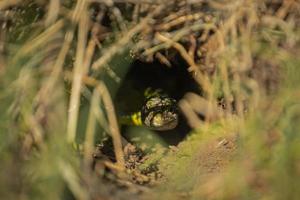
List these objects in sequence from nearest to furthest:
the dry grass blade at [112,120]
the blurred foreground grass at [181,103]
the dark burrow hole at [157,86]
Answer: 1. the blurred foreground grass at [181,103]
2. the dry grass blade at [112,120]
3. the dark burrow hole at [157,86]

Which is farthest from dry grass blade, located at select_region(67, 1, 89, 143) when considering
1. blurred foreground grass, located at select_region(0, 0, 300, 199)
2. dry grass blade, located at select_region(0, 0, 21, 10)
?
dry grass blade, located at select_region(0, 0, 21, 10)

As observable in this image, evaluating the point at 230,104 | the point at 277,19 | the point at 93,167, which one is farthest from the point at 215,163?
the point at 277,19

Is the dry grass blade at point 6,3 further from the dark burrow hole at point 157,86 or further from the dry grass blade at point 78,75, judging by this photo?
the dark burrow hole at point 157,86

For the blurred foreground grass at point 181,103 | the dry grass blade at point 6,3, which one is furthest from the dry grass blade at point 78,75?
the dry grass blade at point 6,3

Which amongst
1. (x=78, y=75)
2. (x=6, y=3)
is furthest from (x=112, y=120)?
(x=6, y=3)

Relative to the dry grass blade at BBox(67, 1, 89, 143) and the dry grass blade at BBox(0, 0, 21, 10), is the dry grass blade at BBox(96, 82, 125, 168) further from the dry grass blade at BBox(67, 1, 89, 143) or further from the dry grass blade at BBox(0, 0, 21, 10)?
the dry grass blade at BBox(0, 0, 21, 10)

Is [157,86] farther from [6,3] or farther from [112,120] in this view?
[6,3]

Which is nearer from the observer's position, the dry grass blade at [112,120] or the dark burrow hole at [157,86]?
the dry grass blade at [112,120]

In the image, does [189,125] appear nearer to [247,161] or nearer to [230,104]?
[230,104]
